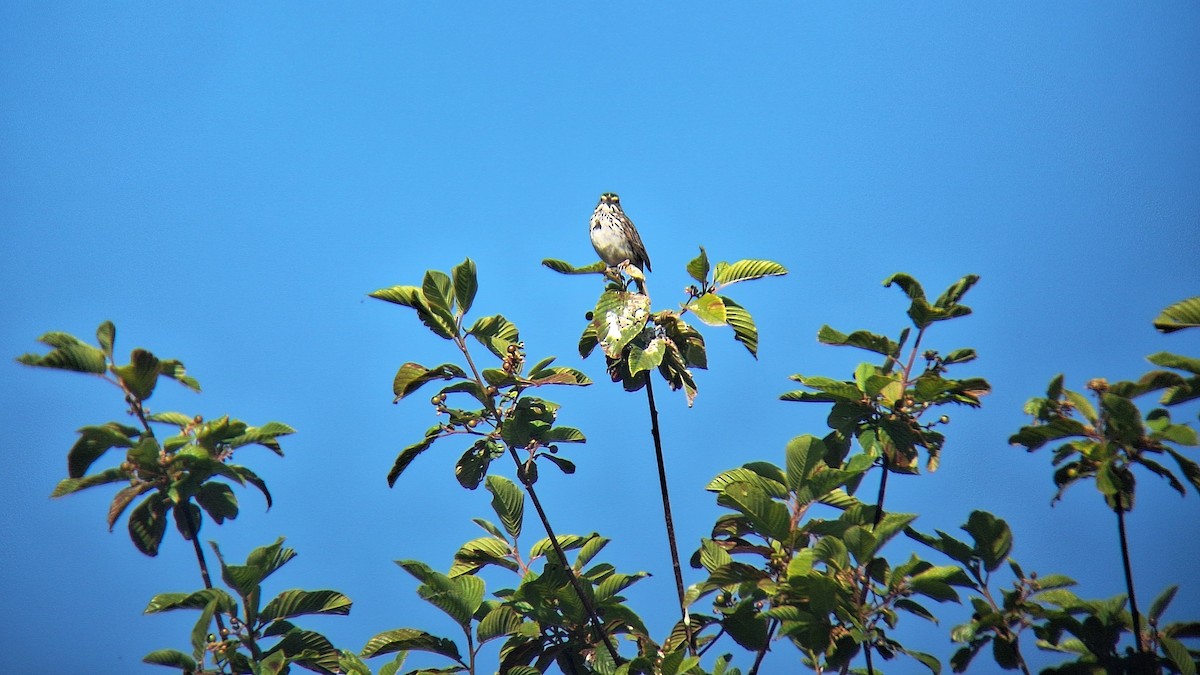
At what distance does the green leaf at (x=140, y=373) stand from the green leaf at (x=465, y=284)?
1.86 metres

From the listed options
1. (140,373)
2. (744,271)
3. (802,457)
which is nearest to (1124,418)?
(802,457)

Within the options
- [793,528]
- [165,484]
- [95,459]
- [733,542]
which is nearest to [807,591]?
[793,528]

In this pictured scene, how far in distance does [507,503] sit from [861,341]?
2746 mm

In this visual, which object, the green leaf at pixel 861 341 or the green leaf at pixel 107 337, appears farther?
the green leaf at pixel 861 341

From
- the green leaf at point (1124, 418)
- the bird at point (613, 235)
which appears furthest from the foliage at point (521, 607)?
the bird at point (613, 235)

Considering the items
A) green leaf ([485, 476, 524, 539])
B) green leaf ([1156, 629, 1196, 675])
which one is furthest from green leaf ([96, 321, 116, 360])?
green leaf ([1156, 629, 1196, 675])

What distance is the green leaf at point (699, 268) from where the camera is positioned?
6812 mm

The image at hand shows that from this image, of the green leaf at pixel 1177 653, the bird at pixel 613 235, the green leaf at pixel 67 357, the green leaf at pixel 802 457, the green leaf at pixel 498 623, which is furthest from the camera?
the bird at pixel 613 235

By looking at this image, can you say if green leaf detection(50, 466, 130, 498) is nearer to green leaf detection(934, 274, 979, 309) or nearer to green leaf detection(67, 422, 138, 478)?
green leaf detection(67, 422, 138, 478)

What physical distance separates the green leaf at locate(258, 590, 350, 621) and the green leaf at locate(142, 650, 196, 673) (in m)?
0.54

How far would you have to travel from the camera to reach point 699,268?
22.5ft

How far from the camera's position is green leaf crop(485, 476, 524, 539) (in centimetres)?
720

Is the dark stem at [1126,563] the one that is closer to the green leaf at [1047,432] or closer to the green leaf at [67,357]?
the green leaf at [1047,432]

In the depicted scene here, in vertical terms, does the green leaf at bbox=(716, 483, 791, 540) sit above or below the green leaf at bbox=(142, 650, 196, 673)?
above
